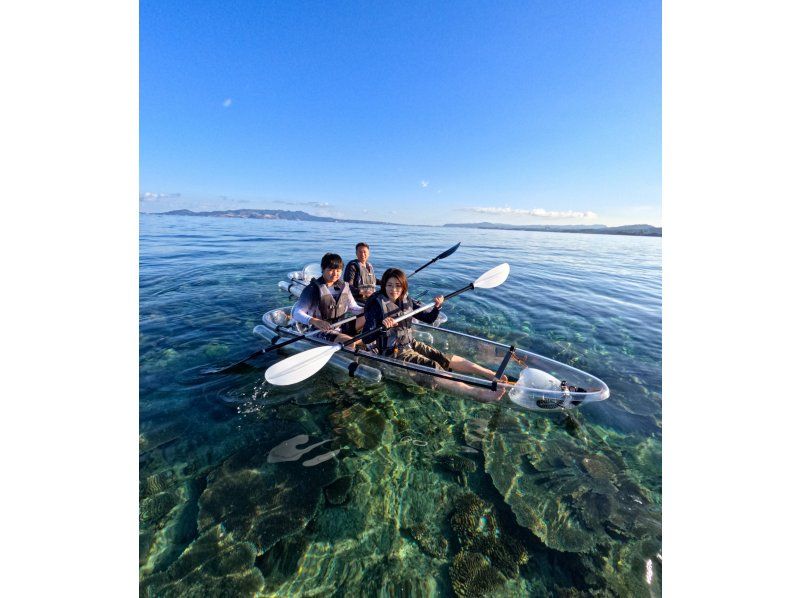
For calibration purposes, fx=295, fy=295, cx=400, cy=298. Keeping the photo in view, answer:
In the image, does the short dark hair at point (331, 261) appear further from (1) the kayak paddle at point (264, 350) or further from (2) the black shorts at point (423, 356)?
(2) the black shorts at point (423, 356)

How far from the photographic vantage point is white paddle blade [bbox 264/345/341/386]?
14.0 ft

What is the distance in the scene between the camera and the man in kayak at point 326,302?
6016 millimetres

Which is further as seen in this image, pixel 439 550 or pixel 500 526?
pixel 500 526

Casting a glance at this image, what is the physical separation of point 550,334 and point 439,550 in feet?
21.3

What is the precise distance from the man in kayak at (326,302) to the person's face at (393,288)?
1378 millimetres

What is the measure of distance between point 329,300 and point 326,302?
0.08m

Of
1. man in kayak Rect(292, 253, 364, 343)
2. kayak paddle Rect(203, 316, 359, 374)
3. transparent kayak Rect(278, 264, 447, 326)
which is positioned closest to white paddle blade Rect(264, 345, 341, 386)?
kayak paddle Rect(203, 316, 359, 374)

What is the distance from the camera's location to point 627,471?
12.5ft

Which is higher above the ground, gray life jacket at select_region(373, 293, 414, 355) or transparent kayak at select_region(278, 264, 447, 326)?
transparent kayak at select_region(278, 264, 447, 326)

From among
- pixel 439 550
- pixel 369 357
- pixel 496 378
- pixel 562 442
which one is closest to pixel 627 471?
pixel 562 442

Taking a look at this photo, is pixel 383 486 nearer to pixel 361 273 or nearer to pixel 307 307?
pixel 307 307

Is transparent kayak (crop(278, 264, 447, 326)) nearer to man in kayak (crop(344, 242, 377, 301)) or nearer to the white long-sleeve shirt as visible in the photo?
man in kayak (crop(344, 242, 377, 301))

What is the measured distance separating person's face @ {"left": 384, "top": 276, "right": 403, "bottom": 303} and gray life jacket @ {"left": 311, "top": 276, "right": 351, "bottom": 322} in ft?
5.22
